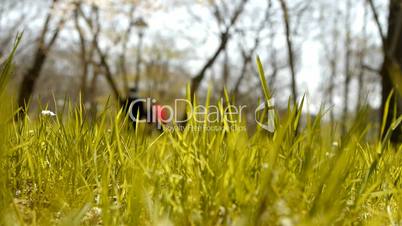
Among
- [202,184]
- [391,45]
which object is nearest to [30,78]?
[391,45]

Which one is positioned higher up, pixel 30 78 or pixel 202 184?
pixel 30 78

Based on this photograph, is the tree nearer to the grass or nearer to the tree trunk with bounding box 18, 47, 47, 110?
the grass

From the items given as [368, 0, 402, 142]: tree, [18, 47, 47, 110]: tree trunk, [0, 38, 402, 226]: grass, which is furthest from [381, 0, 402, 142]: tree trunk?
[18, 47, 47, 110]: tree trunk

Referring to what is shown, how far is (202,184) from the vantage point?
1050 mm

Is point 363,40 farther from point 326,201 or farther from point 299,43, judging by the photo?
point 326,201

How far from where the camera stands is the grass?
0.89 meters

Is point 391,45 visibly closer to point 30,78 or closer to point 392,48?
point 392,48

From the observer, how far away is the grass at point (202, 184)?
894 mm

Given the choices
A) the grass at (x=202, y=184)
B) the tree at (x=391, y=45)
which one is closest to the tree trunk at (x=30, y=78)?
the tree at (x=391, y=45)

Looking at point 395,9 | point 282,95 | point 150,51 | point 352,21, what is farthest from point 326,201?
point 282,95

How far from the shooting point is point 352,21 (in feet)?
77.2

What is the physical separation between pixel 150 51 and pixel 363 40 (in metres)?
13.3

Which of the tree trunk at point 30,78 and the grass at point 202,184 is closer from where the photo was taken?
the grass at point 202,184

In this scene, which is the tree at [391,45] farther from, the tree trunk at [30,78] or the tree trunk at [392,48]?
the tree trunk at [30,78]
